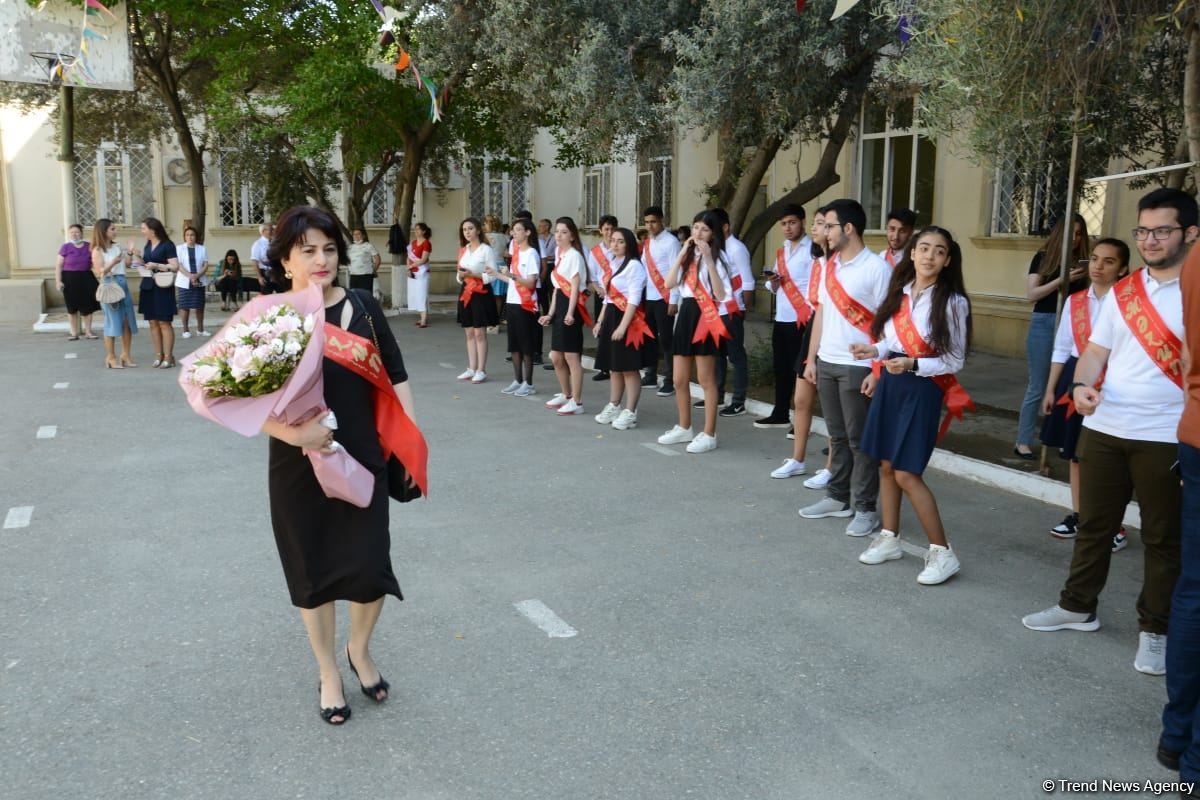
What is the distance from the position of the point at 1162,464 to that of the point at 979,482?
11.1ft

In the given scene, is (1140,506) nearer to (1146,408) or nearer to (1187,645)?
(1146,408)

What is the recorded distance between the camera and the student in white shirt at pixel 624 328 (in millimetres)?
8766

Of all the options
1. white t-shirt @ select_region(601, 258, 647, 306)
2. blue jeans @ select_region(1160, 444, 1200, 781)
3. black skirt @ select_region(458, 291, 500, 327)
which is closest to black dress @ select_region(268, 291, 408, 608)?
blue jeans @ select_region(1160, 444, 1200, 781)

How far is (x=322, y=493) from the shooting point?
350 centimetres

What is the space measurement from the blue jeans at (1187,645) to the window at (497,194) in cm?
2425

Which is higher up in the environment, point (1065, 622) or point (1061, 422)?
point (1061, 422)

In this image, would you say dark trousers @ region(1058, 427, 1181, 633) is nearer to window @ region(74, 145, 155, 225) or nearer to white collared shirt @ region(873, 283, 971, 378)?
white collared shirt @ region(873, 283, 971, 378)

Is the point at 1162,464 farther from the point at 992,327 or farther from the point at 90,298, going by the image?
the point at 90,298

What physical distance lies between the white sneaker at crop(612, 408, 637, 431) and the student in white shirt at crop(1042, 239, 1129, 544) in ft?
12.2

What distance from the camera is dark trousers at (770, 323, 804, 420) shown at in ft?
29.7

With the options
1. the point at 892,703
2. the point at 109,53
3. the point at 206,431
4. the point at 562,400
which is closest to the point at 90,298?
the point at 109,53

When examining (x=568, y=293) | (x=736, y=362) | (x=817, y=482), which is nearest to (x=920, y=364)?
(x=817, y=482)

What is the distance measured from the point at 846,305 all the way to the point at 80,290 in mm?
12436

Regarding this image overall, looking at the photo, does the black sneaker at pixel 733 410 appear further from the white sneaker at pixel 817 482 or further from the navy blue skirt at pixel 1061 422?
the navy blue skirt at pixel 1061 422
